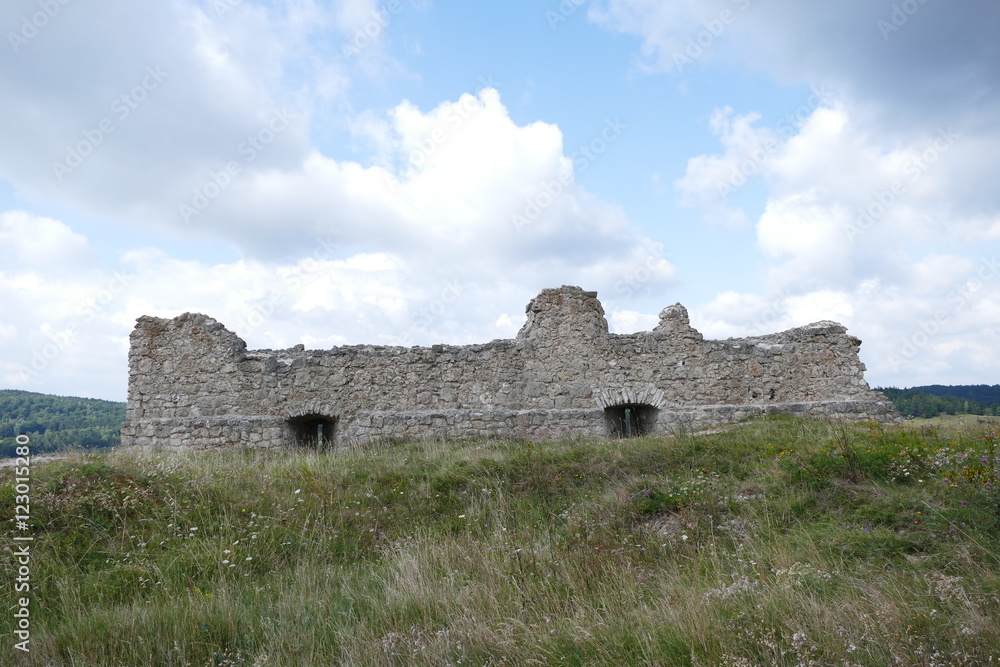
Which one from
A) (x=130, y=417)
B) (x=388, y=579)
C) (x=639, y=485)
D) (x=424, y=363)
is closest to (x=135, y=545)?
(x=388, y=579)

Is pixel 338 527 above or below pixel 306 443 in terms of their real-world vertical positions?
below

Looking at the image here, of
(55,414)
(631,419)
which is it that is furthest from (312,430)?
(55,414)

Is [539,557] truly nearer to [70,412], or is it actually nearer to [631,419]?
[631,419]

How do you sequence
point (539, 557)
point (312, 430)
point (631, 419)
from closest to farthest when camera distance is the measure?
point (539, 557), point (312, 430), point (631, 419)

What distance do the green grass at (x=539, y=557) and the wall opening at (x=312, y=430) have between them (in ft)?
13.7

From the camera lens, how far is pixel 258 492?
23.0 feet

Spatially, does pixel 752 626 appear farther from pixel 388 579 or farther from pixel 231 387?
pixel 231 387

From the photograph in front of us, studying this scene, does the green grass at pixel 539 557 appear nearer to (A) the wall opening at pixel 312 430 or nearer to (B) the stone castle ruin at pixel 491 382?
(B) the stone castle ruin at pixel 491 382

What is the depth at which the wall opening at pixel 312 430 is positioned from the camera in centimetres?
1253

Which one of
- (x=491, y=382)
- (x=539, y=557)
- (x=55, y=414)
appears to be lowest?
(x=539, y=557)

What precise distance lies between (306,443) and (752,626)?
11708 mm

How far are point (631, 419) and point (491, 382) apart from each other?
3.84 m

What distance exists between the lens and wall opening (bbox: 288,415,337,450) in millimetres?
12531

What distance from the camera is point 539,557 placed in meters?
4.79
